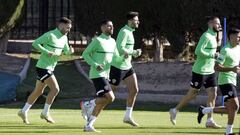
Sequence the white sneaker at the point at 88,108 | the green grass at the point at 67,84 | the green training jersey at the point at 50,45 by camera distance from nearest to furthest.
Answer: the white sneaker at the point at 88,108
the green training jersey at the point at 50,45
the green grass at the point at 67,84

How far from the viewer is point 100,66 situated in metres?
12.7

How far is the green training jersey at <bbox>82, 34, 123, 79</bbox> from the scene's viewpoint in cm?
1284

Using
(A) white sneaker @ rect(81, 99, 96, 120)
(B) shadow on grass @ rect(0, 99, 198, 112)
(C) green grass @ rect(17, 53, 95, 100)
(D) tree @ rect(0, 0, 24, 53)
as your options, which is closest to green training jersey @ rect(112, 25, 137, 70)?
(A) white sneaker @ rect(81, 99, 96, 120)

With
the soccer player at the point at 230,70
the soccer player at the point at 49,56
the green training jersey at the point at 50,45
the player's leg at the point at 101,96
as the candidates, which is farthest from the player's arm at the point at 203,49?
the green training jersey at the point at 50,45

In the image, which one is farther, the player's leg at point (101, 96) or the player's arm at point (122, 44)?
the player's arm at point (122, 44)

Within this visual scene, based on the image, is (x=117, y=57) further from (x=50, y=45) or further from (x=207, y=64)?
(x=207, y=64)

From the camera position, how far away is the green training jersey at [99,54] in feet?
42.1

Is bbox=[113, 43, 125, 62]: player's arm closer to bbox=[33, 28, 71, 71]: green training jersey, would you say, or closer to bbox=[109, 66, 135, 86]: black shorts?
bbox=[109, 66, 135, 86]: black shorts

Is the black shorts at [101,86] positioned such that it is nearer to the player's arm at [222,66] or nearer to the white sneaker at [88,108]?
the white sneaker at [88,108]

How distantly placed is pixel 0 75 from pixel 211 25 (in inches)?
412

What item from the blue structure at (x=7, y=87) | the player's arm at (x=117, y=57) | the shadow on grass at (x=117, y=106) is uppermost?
the player's arm at (x=117, y=57)

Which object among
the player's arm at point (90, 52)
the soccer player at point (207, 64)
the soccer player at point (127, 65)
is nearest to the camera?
the player's arm at point (90, 52)

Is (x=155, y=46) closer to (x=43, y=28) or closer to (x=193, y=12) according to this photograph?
(x=193, y=12)

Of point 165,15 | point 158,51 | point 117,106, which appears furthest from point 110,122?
point 158,51
